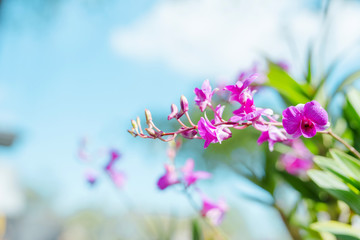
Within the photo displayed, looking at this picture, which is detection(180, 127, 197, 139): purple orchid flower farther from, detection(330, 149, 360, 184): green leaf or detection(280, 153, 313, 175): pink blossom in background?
detection(280, 153, 313, 175): pink blossom in background

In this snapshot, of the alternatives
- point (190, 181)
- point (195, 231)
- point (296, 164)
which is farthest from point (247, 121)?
point (296, 164)

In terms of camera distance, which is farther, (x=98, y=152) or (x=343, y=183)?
(x=98, y=152)

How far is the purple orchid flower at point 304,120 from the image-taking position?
1.02ft

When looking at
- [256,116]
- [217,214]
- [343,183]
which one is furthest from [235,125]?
[217,214]

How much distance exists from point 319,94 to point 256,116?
15.5 inches

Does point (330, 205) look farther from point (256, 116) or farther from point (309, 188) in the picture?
point (256, 116)

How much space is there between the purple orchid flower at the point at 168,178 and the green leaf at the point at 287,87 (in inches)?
9.9

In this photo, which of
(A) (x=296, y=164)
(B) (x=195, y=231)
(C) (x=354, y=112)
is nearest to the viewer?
(C) (x=354, y=112)

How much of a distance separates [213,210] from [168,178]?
0.50ft

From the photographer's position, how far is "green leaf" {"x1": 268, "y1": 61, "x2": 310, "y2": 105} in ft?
2.04

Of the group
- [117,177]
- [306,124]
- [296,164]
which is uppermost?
[306,124]

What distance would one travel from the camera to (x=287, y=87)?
0.64m

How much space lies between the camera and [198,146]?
16.1 ft

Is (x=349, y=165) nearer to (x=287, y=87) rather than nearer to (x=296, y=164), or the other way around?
(x=287, y=87)
